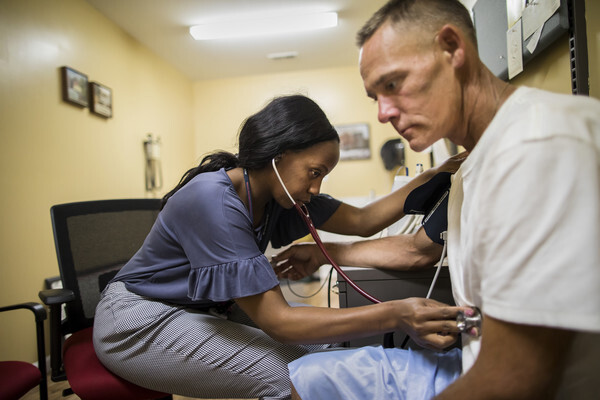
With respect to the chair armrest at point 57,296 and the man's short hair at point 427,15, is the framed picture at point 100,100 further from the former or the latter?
the man's short hair at point 427,15

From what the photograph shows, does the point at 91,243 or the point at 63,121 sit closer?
the point at 91,243

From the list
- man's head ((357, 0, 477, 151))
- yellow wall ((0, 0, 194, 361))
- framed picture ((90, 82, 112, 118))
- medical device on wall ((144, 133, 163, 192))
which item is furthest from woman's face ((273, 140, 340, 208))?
medical device on wall ((144, 133, 163, 192))

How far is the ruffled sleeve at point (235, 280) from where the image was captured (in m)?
0.88

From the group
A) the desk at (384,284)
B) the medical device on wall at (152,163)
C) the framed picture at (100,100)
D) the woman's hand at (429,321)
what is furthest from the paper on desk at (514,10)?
the medical device on wall at (152,163)

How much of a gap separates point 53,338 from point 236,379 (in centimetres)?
62

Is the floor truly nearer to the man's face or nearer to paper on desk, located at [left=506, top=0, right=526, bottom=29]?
the man's face

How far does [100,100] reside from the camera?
3.08 metres

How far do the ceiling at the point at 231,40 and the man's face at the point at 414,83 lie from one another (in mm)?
2838

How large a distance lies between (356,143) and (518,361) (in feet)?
14.8

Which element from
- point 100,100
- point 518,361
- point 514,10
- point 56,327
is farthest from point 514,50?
point 100,100

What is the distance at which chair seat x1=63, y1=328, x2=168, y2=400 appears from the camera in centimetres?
96

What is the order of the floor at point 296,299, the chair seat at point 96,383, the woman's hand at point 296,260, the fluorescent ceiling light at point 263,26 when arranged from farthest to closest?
1. the fluorescent ceiling light at point 263,26
2. the floor at point 296,299
3. the woman's hand at point 296,260
4. the chair seat at point 96,383

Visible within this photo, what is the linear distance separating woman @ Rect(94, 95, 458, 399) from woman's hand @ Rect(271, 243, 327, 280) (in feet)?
0.26

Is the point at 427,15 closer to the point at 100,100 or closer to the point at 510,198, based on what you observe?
the point at 510,198
